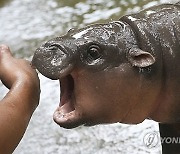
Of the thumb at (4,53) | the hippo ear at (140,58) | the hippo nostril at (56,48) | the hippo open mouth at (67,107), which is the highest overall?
the hippo nostril at (56,48)

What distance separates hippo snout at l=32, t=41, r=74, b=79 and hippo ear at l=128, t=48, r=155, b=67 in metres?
0.15

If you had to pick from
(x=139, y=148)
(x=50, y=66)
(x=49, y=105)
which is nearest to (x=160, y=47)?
(x=50, y=66)

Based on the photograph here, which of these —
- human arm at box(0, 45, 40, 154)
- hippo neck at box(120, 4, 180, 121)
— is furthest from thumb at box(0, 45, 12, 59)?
hippo neck at box(120, 4, 180, 121)

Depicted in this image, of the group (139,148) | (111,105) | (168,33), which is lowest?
(139,148)

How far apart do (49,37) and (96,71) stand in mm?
1662

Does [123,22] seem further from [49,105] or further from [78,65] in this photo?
[49,105]

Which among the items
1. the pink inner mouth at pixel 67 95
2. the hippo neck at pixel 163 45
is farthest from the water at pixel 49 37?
the pink inner mouth at pixel 67 95

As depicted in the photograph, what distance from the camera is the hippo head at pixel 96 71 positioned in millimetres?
1157

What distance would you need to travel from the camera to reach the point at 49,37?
2.81 m

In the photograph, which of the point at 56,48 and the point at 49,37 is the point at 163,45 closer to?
the point at 56,48

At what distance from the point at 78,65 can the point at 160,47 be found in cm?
22

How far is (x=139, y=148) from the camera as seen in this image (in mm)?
1983

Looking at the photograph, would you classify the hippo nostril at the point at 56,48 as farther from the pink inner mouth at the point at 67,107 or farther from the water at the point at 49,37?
the water at the point at 49,37

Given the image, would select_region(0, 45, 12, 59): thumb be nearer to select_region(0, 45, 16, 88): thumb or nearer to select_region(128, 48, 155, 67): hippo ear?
select_region(0, 45, 16, 88): thumb
